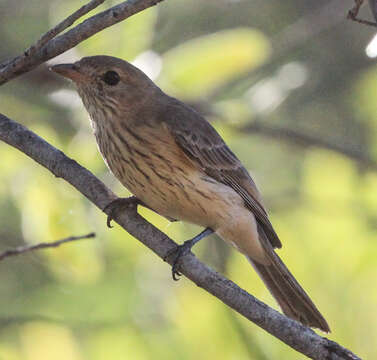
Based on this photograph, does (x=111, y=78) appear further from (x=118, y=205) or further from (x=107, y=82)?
(x=118, y=205)

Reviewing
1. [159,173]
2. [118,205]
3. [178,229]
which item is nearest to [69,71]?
[159,173]

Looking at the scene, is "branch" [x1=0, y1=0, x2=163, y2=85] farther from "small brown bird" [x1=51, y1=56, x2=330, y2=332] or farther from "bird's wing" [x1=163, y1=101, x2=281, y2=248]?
"bird's wing" [x1=163, y1=101, x2=281, y2=248]

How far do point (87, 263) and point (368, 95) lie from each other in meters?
2.13

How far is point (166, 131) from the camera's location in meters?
5.23

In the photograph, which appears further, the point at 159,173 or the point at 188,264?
the point at 159,173

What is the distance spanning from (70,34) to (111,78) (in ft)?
4.23

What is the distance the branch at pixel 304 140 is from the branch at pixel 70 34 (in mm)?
1926

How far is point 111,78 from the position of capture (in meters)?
5.30

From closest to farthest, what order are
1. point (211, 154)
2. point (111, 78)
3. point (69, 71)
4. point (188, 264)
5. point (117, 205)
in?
point (188, 264), point (117, 205), point (69, 71), point (111, 78), point (211, 154)

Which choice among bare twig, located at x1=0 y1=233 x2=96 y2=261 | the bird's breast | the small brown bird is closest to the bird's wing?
the small brown bird

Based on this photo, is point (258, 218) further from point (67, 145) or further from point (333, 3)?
point (333, 3)

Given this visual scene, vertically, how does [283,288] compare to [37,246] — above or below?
above

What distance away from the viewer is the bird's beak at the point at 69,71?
16.4 ft

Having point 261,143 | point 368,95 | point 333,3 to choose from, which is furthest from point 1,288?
point 333,3
